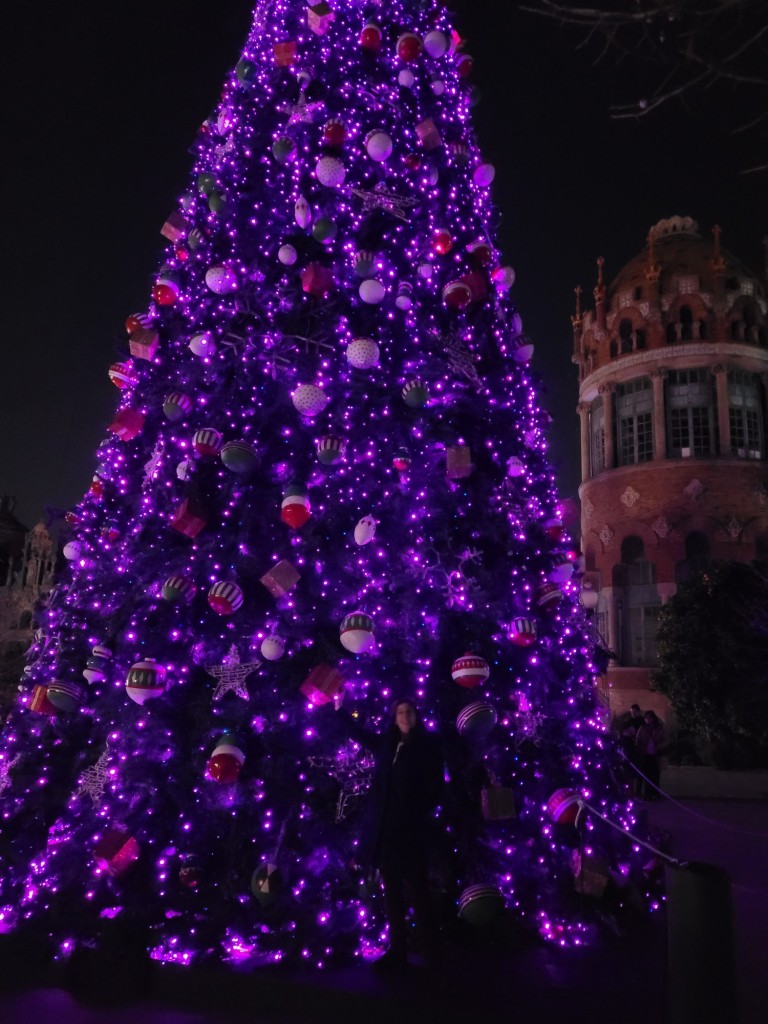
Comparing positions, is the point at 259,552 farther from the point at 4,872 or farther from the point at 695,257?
the point at 695,257

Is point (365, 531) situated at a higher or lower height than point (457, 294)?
lower

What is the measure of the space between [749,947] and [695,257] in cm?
2694

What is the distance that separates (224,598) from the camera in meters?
4.45

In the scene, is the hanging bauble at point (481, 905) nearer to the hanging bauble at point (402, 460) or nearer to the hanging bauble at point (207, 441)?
the hanging bauble at point (402, 460)

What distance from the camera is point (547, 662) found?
16.8 ft

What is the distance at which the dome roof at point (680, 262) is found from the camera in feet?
86.3

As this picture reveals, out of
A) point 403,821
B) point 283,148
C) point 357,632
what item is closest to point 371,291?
point 283,148

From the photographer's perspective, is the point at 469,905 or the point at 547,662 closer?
the point at 469,905

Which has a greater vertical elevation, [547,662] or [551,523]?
[551,523]

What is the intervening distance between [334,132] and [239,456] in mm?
2684

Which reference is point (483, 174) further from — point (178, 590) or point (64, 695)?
point (64, 695)

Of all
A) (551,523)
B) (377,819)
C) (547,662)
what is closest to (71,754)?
(377,819)

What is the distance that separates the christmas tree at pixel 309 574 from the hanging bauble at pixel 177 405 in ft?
0.08

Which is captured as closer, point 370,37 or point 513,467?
point 513,467
